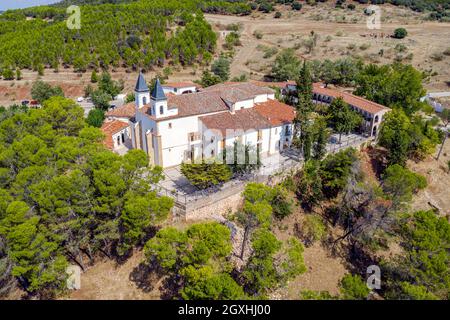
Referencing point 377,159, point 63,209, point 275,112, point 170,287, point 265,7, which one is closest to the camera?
point 63,209

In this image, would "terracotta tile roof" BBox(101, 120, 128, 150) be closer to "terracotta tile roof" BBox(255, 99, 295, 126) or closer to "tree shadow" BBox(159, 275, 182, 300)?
"terracotta tile roof" BBox(255, 99, 295, 126)

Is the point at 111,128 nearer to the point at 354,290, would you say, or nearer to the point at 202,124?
the point at 202,124

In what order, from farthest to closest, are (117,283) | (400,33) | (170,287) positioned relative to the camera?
(400,33), (117,283), (170,287)

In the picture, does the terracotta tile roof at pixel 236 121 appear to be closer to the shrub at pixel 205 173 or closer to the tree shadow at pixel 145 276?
the shrub at pixel 205 173

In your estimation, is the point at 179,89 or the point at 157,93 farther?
the point at 179,89

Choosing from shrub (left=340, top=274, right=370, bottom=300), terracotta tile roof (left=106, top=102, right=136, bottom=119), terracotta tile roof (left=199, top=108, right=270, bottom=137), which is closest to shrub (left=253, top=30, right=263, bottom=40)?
terracotta tile roof (left=106, top=102, right=136, bottom=119)

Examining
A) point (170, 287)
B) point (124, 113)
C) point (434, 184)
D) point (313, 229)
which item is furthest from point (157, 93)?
point (434, 184)

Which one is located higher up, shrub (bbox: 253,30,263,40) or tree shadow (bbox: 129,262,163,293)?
shrub (bbox: 253,30,263,40)

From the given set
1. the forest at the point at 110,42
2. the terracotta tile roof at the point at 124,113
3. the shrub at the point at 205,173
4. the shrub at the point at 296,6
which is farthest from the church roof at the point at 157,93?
the shrub at the point at 296,6
